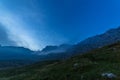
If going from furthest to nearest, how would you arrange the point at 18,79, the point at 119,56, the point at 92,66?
the point at 18,79 < the point at 119,56 < the point at 92,66

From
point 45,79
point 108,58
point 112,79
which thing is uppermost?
point 108,58

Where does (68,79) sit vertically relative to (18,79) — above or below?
below

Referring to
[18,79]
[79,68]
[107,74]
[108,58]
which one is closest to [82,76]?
[107,74]

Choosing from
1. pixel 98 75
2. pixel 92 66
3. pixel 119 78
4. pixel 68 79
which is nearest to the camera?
pixel 119 78

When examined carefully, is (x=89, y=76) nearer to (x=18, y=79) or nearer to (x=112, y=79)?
(x=112, y=79)

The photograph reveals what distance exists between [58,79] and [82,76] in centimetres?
716

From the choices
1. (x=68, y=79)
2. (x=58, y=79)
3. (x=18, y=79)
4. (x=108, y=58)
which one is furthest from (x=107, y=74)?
(x=18, y=79)

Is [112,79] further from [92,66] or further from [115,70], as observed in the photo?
[92,66]

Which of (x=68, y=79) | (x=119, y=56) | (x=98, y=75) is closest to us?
(x=98, y=75)

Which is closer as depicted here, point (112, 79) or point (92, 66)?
point (112, 79)

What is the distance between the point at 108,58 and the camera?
64312mm

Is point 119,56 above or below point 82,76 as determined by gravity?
above

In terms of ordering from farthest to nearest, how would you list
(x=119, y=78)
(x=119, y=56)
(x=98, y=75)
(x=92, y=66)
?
(x=119, y=56)
(x=92, y=66)
(x=98, y=75)
(x=119, y=78)

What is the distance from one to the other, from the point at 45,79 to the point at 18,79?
24.4 meters
